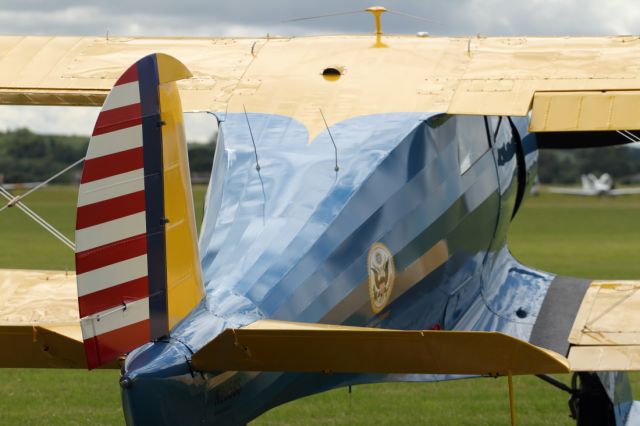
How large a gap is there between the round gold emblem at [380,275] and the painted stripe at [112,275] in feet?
5.75

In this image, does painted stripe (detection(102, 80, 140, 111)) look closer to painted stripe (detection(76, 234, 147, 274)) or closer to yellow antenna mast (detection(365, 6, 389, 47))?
painted stripe (detection(76, 234, 147, 274))

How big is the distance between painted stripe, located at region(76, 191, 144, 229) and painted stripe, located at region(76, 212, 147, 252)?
18mm

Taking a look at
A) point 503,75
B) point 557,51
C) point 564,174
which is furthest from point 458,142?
point 564,174

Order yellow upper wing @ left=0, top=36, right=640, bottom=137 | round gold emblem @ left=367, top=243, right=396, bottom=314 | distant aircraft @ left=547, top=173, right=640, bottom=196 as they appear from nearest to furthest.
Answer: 1. round gold emblem @ left=367, top=243, right=396, bottom=314
2. yellow upper wing @ left=0, top=36, right=640, bottom=137
3. distant aircraft @ left=547, top=173, right=640, bottom=196

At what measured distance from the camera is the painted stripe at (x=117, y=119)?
18.0 ft

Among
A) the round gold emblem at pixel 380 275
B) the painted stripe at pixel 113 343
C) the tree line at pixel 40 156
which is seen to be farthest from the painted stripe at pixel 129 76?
the tree line at pixel 40 156

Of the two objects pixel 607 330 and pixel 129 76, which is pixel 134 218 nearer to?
pixel 129 76

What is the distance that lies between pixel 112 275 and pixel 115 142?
53cm

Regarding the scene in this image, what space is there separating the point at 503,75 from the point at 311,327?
12.2 ft

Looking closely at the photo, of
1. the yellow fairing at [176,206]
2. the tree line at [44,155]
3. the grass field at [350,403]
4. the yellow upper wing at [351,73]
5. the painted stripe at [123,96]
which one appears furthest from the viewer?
the tree line at [44,155]

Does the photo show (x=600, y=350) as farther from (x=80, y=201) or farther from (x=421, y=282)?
(x=80, y=201)

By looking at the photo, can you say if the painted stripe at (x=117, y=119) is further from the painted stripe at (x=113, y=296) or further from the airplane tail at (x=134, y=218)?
the painted stripe at (x=113, y=296)

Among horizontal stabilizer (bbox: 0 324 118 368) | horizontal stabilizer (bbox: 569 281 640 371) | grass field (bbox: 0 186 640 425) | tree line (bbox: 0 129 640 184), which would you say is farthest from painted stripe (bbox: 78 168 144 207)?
tree line (bbox: 0 129 640 184)

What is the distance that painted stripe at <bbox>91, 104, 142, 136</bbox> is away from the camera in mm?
5477
